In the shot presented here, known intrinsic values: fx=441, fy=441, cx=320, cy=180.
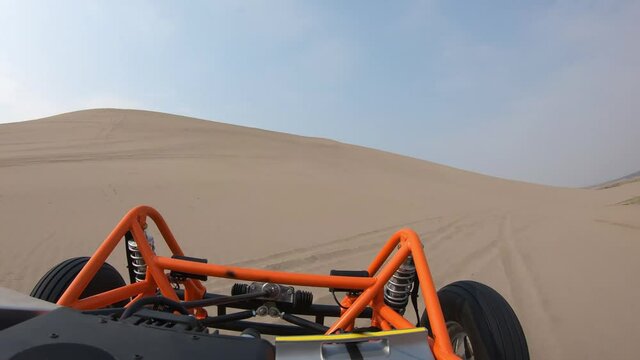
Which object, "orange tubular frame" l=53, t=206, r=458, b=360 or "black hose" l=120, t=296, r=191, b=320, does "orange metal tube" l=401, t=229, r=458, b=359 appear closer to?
"orange tubular frame" l=53, t=206, r=458, b=360

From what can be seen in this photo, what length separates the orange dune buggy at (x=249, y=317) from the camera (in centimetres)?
119

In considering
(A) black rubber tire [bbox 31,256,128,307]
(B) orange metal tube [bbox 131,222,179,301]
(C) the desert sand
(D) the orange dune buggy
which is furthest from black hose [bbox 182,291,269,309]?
(C) the desert sand

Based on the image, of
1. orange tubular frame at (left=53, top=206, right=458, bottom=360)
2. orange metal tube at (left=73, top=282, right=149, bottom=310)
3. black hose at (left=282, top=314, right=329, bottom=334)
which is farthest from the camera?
black hose at (left=282, top=314, right=329, bottom=334)

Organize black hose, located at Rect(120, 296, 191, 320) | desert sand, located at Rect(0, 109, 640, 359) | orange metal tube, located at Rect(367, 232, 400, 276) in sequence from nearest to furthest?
black hose, located at Rect(120, 296, 191, 320) < orange metal tube, located at Rect(367, 232, 400, 276) < desert sand, located at Rect(0, 109, 640, 359)

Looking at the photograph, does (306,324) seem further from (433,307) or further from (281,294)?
(433,307)

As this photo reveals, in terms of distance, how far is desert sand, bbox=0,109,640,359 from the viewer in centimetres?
467

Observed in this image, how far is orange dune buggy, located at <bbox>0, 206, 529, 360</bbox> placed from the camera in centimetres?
119

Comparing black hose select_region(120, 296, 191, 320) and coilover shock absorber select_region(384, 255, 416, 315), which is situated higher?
black hose select_region(120, 296, 191, 320)

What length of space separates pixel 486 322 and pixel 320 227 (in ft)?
22.6

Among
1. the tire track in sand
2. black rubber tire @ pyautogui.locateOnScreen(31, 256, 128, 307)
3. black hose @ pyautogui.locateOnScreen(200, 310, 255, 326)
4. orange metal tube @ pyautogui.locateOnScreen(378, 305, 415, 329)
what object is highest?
black rubber tire @ pyautogui.locateOnScreen(31, 256, 128, 307)

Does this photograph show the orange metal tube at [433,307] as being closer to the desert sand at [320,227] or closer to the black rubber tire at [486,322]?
the black rubber tire at [486,322]

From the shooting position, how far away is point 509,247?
7645 millimetres

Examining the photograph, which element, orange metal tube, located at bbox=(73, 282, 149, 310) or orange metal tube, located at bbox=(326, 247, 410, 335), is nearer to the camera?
orange metal tube, located at bbox=(326, 247, 410, 335)

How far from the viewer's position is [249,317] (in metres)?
2.38
